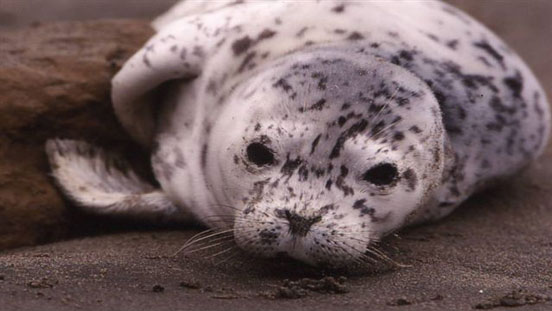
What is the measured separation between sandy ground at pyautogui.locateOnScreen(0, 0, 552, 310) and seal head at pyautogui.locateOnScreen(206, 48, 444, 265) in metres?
0.14

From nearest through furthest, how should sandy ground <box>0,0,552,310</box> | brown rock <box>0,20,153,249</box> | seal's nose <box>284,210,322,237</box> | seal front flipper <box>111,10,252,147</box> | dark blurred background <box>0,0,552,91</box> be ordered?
sandy ground <box>0,0,552,310</box>
seal's nose <box>284,210,322,237</box>
brown rock <box>0,20,153,249</box>
seal front flipper <box>111,10,252,147</box>
dark blurred background <box>0,0,552,91</box>

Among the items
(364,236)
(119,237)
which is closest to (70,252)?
(119,237)

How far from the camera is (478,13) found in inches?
313

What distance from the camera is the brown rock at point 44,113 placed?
158 inches

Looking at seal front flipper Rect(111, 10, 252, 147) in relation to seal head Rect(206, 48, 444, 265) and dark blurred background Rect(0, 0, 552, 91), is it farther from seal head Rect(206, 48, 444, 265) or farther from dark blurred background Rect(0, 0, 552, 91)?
dark blurred background Rect(0, 0, 552, 91)

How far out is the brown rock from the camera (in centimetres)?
402

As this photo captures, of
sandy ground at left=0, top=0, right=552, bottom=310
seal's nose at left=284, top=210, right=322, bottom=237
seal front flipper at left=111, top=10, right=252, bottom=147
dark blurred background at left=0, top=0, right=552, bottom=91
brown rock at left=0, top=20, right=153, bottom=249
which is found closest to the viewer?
sandy ground at left=0, top=0, right=552, bottom=310

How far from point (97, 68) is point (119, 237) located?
3.14 ft

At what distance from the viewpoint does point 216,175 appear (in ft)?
12.3

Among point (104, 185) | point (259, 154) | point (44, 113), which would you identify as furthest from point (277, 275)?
point (44, 113)

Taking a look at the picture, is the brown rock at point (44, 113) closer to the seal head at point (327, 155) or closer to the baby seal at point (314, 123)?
the baby seal at point (314, 123)

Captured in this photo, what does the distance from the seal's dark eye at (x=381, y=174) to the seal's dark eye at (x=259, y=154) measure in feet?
1.05

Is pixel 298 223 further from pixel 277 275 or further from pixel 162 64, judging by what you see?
pixel 162 64

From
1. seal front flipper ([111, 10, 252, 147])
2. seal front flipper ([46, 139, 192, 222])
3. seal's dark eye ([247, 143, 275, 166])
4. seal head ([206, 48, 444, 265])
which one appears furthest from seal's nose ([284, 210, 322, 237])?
seal front flipper ([111, 10, 252, 147])
